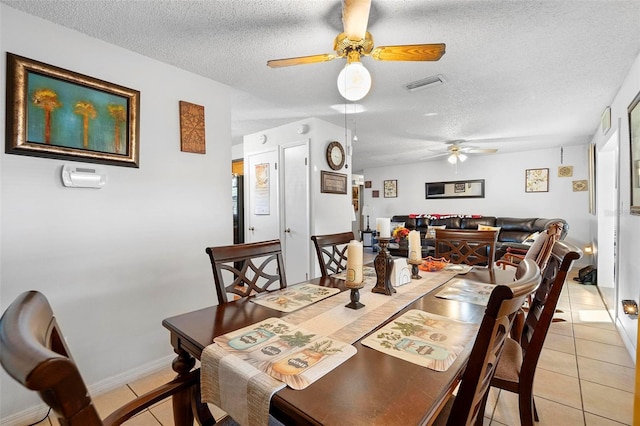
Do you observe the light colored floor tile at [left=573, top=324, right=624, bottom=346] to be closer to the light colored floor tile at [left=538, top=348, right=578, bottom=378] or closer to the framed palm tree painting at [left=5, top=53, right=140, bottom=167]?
the light colored floor tile at [left=538, top=348, right=578, bottom=378]

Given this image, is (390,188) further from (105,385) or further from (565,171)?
(105,385)

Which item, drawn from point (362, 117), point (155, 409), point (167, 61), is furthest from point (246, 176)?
point (155, 409)

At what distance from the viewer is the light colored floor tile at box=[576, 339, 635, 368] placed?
7.15 feet

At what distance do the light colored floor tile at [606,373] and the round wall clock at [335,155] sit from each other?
2.96 meters

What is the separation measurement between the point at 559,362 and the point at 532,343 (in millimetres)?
1496

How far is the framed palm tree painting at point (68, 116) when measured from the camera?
62.7 inches

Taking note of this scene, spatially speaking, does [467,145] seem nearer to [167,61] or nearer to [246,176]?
[246,176]

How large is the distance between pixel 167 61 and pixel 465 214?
6502 millimetres

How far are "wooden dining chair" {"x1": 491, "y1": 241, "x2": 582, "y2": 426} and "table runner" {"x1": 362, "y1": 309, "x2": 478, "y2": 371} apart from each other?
0.32 m

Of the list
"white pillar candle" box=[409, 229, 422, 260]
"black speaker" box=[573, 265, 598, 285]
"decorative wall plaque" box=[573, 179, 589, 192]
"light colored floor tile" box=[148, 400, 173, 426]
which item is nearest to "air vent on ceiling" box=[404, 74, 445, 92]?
"white pillar candle" box=[409, 229, 422, 260]

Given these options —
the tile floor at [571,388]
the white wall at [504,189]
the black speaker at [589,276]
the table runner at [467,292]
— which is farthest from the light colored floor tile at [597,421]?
the white wall at [504,189]

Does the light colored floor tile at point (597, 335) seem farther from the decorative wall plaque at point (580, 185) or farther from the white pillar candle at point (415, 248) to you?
the decorative wall plaque at point (580, 185)

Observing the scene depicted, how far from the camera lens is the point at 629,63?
7.38 feet

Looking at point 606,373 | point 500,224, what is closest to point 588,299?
point 606,373
